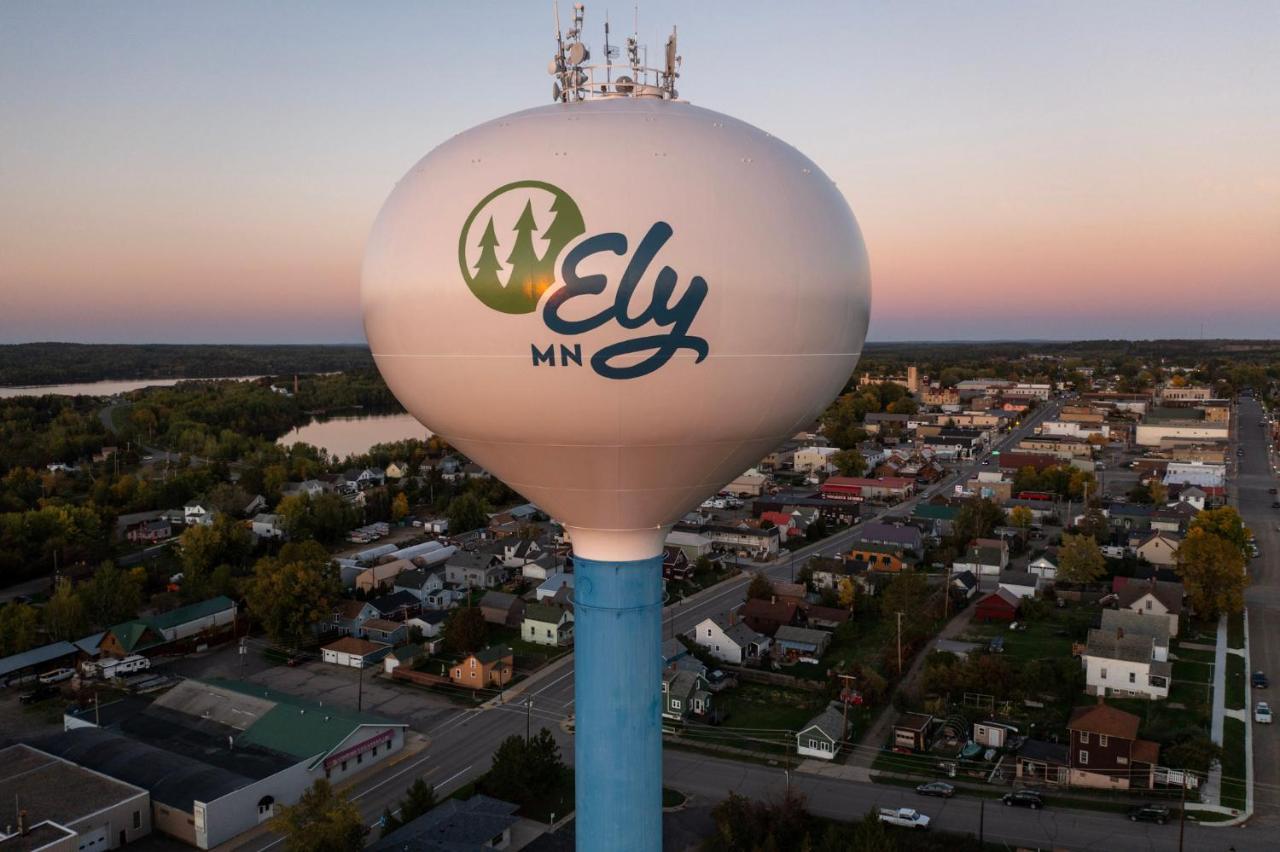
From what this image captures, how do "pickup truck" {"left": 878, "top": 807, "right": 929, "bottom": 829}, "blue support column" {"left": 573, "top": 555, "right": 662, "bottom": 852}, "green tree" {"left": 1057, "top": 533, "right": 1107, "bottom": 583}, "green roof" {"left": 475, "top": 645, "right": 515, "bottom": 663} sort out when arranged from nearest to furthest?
1. "blue support column" {"left": 573, "top": 555, "right": 662, "bottom": 852}
2. "pickup truck" {"left": 878, "top": 807, "right": 929, "bottom": 829}
3. "green roof" {"left": 475, "top": 645, "right": 515, "bottom": 663}
4. "green tree" {"left": 1057, "top": 533, "right": 1107, "bottom": 583}

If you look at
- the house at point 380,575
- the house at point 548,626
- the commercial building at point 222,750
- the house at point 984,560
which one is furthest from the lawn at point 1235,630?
the house at point 380,575

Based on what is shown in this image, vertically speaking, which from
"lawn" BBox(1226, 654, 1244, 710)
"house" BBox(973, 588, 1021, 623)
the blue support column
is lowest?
"lawn" BBox(1226, 654, 1244, 710)

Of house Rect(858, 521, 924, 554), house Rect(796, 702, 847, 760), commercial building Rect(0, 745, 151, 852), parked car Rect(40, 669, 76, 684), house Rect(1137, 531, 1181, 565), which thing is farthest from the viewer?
house Rect(858, 521, 924, 554)

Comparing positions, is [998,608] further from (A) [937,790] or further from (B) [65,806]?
(B) [65,806]

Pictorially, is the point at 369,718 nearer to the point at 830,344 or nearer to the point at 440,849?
the point at 440,849

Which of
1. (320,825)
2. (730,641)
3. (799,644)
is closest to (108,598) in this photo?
(320,825)

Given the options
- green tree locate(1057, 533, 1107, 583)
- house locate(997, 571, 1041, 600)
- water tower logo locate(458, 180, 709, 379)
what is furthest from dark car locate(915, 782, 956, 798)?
green tree locate(1057, 533, 1107, 583)

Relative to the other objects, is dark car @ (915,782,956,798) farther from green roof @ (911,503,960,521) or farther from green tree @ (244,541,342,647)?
green roof @ (911,503,960,521)

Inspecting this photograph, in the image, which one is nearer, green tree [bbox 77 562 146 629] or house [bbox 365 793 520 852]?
house [bbox 365 793 520 852]
